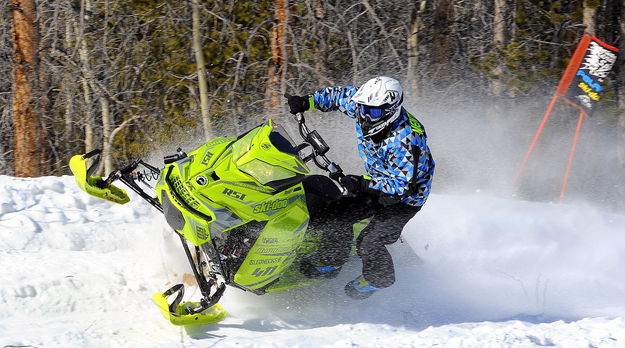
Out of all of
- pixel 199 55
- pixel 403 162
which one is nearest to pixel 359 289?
pixel 403 162

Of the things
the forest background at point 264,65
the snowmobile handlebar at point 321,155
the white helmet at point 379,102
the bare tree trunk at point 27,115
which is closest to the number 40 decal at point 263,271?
the snowmobile handlebar at point 321,155

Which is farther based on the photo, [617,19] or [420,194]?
[617,19]

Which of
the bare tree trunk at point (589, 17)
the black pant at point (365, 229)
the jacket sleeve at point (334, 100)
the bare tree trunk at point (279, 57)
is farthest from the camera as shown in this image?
the bare tree trunk at point (589, 17)

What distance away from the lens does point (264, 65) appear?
1354 centimetres

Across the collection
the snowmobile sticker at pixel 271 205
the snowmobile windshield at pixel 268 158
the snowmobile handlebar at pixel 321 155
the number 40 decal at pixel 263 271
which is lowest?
the number 40 decal at pixel 263 271

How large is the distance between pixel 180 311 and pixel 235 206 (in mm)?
810

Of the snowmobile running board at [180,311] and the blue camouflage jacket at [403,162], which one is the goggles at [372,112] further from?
the snowmobile running board at [180,311]

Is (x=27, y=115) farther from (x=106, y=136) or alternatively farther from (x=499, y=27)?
(x=499, y=27)

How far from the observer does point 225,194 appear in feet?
13.8

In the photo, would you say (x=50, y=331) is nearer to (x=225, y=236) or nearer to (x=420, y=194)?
(x=225, y=236)

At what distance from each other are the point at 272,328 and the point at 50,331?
57.1 inches

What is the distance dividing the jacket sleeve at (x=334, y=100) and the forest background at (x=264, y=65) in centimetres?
537

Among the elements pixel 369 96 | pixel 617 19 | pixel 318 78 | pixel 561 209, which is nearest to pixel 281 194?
pixel 369 96

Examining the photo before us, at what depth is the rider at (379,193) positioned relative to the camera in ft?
15.6
